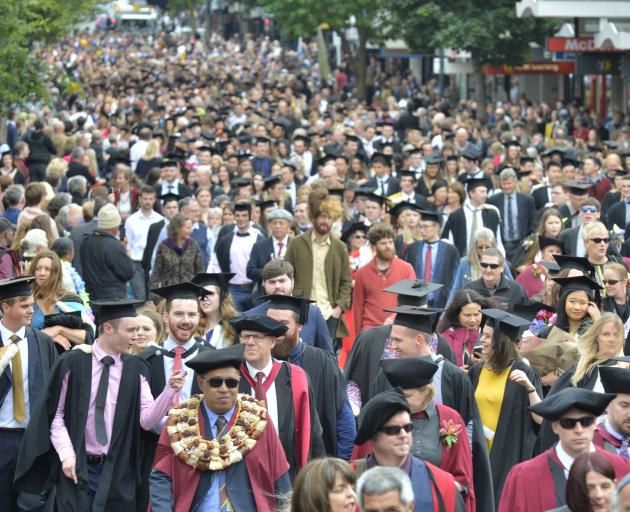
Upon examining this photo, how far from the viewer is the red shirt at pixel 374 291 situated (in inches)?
550

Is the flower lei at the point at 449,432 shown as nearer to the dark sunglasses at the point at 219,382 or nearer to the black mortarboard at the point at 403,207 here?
the dark sunglasses at the point at 219,382

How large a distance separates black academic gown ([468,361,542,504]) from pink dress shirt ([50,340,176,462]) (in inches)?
88.2

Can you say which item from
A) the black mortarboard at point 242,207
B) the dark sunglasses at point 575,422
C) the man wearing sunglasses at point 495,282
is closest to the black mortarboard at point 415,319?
the dark sunglasses at point 575,422

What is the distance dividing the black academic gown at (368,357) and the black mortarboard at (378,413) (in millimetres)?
2903

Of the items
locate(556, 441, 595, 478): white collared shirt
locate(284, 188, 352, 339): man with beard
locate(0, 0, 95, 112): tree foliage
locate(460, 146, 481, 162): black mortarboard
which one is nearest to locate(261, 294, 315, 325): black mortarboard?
locate(556, 441, 595, 478): white collared shirt

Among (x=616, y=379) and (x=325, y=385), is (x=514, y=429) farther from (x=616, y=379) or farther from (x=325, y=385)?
(x=616, y=379)

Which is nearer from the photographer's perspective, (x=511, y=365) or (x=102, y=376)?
(x=102, y=376)

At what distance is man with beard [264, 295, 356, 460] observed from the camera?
960 cm

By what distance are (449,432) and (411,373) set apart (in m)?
0.37

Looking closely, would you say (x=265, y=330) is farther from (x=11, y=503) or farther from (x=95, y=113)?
(x=95, y=113)

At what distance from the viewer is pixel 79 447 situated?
9.17 metres

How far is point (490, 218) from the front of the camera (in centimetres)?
1781

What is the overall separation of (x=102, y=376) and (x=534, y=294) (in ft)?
20.5

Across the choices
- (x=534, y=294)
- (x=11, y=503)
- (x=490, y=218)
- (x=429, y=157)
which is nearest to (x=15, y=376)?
(x=11, y=503)
